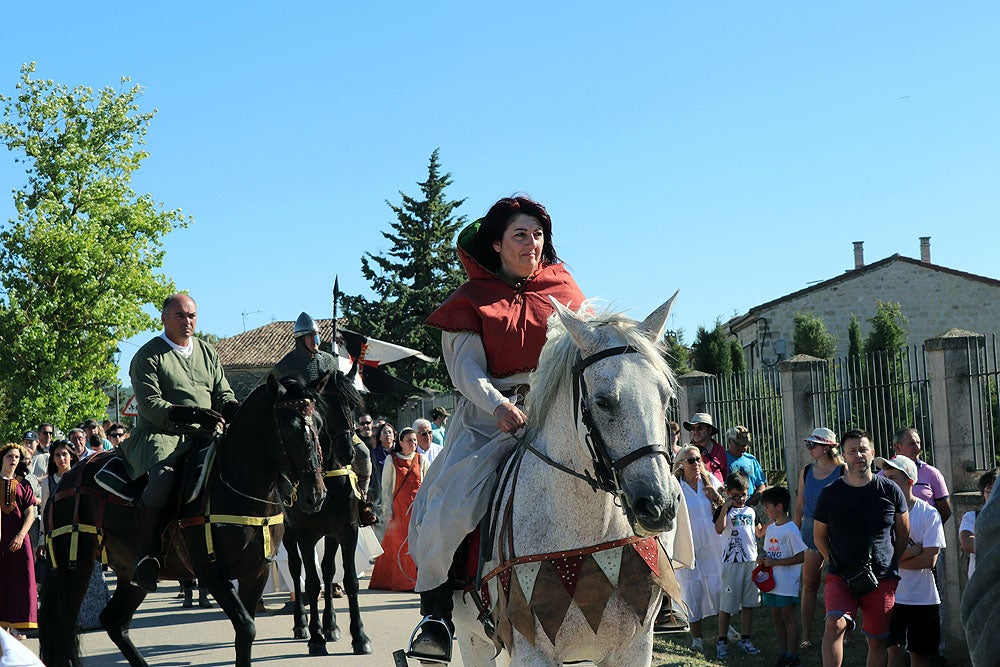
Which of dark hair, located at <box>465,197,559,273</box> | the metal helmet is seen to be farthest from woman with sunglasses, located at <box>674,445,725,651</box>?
dark hair, located at <box>465,197,559,273</box>

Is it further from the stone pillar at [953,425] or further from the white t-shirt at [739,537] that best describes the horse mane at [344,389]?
the stone pillar at [953,425]

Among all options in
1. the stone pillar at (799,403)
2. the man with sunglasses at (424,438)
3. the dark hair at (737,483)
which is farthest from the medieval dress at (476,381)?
the man with sunglasses at (424,438)

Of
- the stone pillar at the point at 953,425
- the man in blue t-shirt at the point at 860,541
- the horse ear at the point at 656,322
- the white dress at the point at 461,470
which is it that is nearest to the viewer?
the horse ear at the point at 656,322

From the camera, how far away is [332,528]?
10961mm

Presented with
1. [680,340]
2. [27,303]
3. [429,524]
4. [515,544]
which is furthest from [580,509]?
[680,340]

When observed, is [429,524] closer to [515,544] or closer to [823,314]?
[515,544]

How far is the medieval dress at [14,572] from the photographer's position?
11.0 m

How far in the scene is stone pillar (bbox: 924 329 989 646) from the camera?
997cm

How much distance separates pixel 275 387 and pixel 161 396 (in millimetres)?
856

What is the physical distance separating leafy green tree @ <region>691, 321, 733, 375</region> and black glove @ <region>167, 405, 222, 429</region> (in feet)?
95.4

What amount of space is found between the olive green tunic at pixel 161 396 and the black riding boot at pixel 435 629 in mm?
3501

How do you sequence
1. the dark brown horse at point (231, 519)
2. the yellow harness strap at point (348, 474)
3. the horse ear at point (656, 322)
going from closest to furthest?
the horse ear at point (656, 322) → the dark brown horse at point (231, 519) → the yellow harness strap at point (348, 474)

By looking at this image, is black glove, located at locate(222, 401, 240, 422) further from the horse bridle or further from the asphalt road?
the horse bridle

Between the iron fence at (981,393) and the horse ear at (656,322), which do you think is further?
the iron fence at (981,393)
